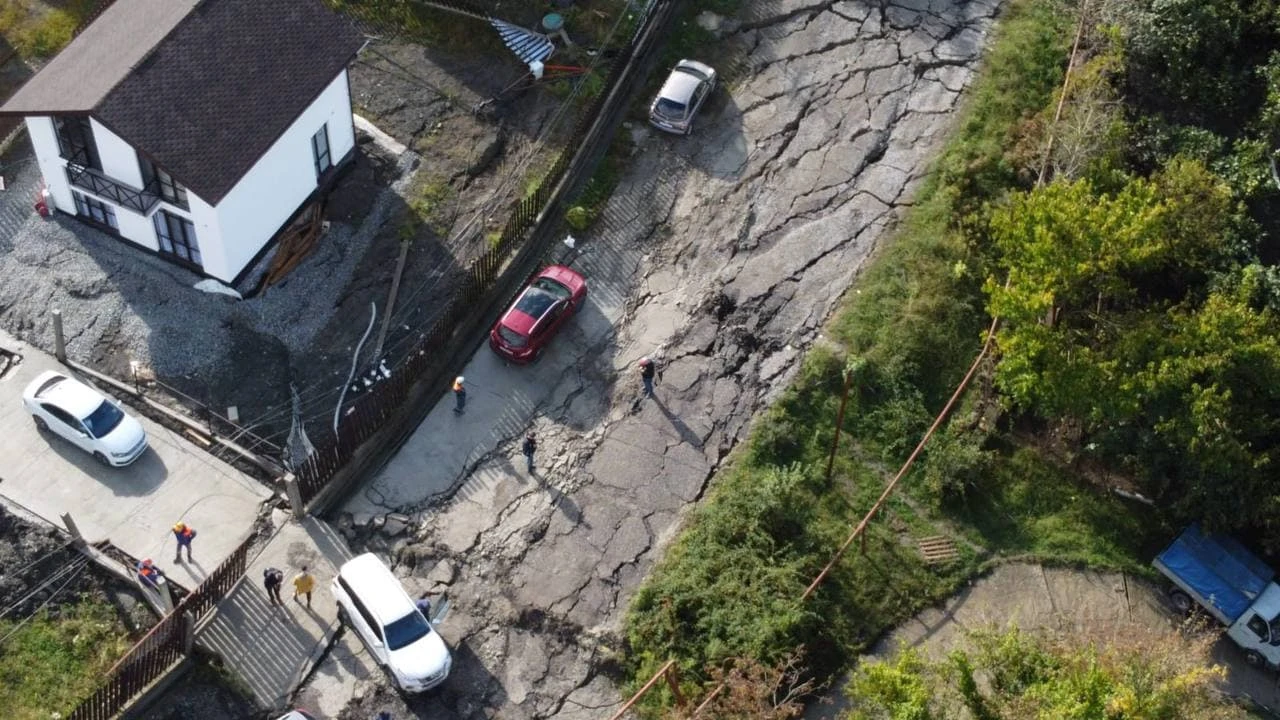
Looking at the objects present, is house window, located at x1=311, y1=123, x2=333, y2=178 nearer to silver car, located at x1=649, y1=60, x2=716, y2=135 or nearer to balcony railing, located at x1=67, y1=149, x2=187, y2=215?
balcony railing, located at x1=67, y1=149, x2=187, y2=215

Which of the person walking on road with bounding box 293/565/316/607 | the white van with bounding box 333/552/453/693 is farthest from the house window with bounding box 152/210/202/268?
the white van with bounding box 333/552/453/693

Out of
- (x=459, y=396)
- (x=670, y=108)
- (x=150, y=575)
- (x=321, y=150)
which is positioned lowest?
(x=150, y=575)

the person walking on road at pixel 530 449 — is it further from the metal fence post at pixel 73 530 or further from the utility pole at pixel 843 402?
the metal fence post at pixel 73 530

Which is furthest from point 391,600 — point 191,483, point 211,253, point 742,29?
point 742,29

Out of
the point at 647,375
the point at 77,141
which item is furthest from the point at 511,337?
the point at 77,141

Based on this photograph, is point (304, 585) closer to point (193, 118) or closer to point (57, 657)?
point (57, 657)

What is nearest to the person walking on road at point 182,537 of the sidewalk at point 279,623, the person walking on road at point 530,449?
the sidewalk at point 279,623

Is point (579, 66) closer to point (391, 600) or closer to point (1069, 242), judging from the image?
point (1069, 242)
